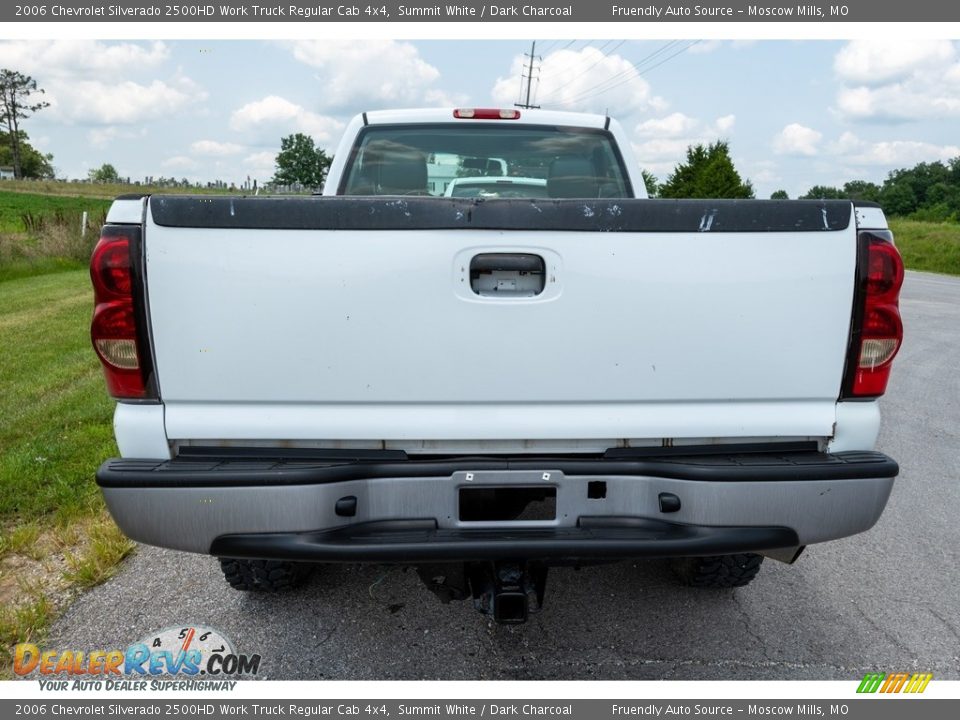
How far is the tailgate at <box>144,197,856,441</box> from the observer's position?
2043 millimetres

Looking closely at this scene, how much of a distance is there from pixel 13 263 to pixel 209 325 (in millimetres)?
16389

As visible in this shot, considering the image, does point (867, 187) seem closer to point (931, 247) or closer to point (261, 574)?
point (931, 247)

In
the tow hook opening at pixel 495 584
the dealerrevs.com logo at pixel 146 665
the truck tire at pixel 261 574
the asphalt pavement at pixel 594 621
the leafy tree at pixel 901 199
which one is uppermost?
the leafy tree at pixel 901 199

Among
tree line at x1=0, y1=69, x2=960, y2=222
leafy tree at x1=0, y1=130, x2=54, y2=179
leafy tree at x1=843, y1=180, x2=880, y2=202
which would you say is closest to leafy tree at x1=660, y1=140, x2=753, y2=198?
tree line at x1=0, y1=69, x2=960, y2=222

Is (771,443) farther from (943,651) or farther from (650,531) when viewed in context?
(943,651)

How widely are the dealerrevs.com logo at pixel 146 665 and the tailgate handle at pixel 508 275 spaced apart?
1.66 meters

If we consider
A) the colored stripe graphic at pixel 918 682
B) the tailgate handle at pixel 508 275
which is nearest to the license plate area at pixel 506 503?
the tailgate handle at pixel 508 275

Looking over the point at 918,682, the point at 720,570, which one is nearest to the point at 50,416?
the point at 720,570

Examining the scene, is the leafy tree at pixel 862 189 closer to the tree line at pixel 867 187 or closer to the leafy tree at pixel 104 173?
the tree line at pixel 867 187

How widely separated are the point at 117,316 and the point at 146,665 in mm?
1376

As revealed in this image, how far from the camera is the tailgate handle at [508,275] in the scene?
2.11 m

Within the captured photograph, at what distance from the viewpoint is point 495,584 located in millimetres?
2219

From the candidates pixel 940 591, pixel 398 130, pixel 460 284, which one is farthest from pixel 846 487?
pixel 398 130

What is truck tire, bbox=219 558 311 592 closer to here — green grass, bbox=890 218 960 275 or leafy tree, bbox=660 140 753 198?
green grass, bbox=890 218 960 275
